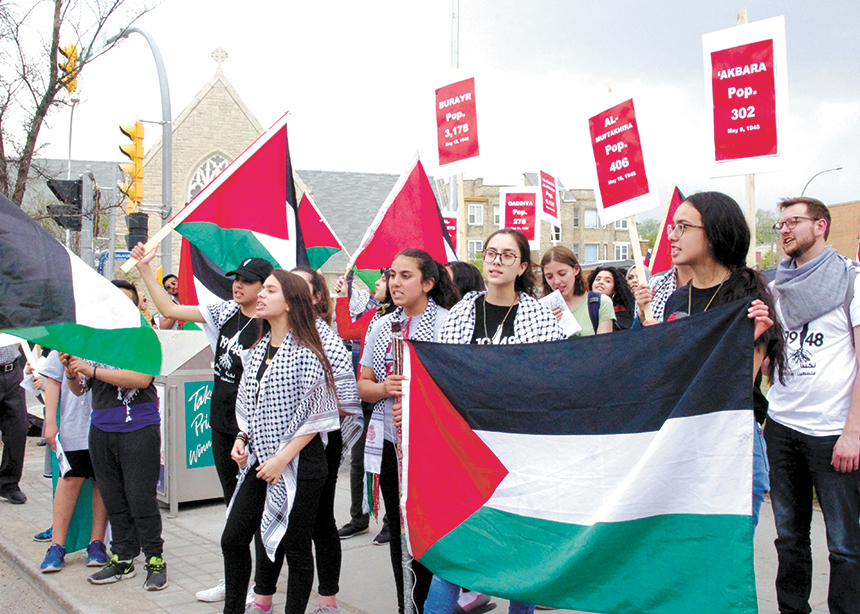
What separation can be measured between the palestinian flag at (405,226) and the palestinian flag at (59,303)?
93.1 inches

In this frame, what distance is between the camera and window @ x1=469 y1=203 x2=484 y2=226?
61938 mm

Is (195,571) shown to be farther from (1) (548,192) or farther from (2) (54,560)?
(1) (548,192)

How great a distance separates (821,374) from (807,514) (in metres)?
0.73

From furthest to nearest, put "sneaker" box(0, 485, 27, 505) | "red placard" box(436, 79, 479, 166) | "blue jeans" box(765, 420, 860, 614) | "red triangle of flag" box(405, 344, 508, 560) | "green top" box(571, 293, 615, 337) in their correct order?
"sneaker" box(0, 485, 27, 505) → "red placard" box(436, 79, 479, 166) → "green top" box(571, 293, 615, 337) → "blue jeans" box(765, 420, 860, 614) → "red triangle of flag" box(405, 344, 508, 560)

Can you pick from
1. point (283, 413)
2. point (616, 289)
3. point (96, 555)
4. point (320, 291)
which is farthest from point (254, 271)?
point (616, 289)

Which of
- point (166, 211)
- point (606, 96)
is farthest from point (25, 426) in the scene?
point (166, 211)

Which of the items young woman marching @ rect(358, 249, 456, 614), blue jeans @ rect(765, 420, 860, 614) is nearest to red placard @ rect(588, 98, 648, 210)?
young woman marching @ rect(358, 249, 456, 614)

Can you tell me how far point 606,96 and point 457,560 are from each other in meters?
2.90

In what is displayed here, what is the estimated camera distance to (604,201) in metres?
4.71

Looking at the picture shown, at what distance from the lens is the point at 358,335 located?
7.04m

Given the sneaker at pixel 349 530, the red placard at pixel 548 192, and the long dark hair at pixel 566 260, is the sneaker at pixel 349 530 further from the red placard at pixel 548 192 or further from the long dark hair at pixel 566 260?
the red placard at pixel 548 192

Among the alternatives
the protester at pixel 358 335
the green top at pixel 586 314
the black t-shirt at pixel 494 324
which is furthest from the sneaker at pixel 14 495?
the black t-shirt at pixel 494 324

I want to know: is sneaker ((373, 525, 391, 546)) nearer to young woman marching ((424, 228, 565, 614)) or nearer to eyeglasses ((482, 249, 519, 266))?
young woman marching ((424, 228, 565, 614))

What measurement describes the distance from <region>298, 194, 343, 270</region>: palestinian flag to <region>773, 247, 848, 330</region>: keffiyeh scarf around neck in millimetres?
4360
